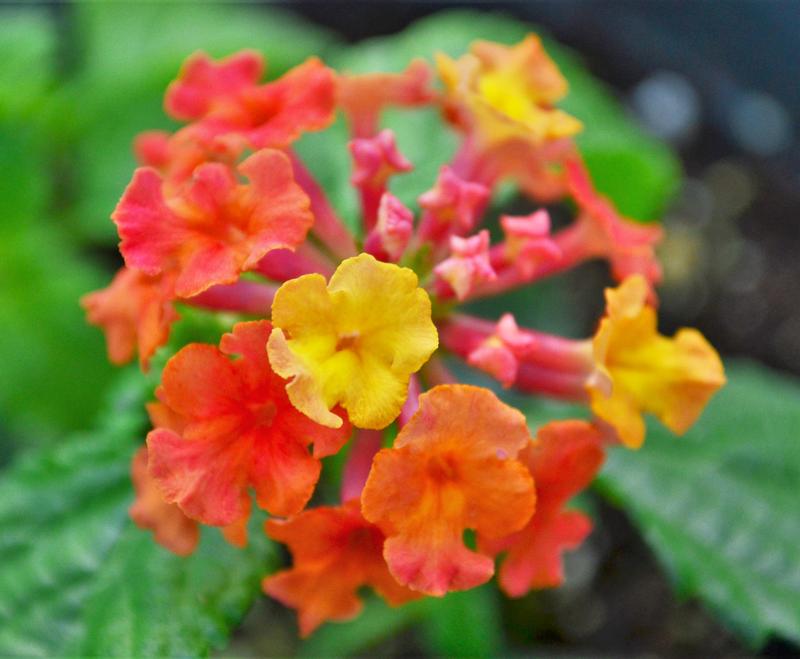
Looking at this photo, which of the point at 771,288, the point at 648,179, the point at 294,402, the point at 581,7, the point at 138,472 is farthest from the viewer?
the point at 581,7

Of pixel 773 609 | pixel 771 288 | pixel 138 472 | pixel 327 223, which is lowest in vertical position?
pixel 771 288

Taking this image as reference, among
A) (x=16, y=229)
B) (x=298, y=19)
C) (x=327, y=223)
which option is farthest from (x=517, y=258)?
(x=298, y=19)

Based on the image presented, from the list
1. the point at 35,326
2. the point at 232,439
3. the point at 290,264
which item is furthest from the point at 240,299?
the point at 35,326

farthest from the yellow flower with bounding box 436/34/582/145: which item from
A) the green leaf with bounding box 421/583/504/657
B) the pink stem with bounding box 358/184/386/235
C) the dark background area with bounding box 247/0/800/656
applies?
the dark background area with bounding box 247/0/800/656

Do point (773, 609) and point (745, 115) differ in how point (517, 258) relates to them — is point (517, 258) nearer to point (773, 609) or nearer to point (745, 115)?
point (773, 609)

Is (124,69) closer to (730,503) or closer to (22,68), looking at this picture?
(22,68)

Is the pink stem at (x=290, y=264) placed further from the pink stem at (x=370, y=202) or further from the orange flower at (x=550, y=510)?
the orange flower at (x=550, y=510)

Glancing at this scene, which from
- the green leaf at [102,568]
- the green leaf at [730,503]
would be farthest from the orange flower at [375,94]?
the green leaf at [730,503]

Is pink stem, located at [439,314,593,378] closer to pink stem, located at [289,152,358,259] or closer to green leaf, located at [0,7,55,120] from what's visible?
pink stem, located at [289,152,358,259]
